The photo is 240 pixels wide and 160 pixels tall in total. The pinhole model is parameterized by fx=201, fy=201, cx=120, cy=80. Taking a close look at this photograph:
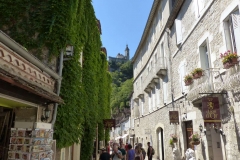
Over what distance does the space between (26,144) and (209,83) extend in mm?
5666

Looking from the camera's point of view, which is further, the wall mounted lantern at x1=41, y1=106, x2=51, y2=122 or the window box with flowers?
the window box with flowers

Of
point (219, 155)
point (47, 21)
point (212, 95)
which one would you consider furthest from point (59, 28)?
point (219, 155)

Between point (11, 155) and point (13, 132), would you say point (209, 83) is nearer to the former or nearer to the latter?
point (13, 132)

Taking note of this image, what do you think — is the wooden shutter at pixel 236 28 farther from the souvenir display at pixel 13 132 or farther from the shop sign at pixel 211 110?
the souvenir display at pixel 13 132

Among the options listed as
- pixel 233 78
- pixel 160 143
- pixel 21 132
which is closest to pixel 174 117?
pixel 160 143

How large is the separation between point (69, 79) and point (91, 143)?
5.24 meters

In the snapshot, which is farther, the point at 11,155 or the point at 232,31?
the point at 232,31

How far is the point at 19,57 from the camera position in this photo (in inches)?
152

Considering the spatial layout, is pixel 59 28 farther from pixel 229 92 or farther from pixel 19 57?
pixel 229 92

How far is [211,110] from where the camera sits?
614 cm

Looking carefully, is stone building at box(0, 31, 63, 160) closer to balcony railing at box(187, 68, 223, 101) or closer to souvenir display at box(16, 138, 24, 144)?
souvenir display at box(16, 138, 24, 144)

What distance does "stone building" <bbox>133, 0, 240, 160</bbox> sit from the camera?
19.3 feet

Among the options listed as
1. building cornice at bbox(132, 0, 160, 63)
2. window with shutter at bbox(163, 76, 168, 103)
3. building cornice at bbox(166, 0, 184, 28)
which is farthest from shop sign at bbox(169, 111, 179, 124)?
building cornice at bbox(132, 0, 160, 63)

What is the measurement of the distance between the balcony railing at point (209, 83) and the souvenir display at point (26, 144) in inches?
190
